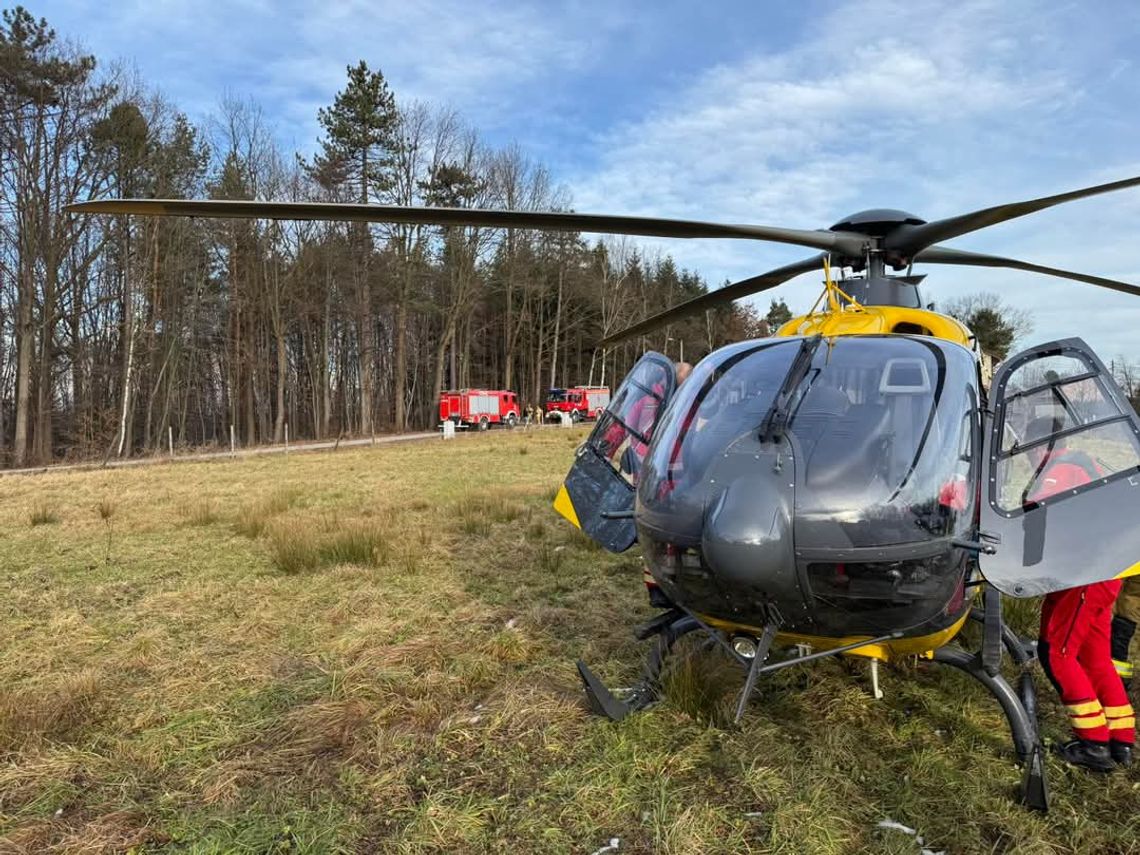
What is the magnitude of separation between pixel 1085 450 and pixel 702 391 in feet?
5.02

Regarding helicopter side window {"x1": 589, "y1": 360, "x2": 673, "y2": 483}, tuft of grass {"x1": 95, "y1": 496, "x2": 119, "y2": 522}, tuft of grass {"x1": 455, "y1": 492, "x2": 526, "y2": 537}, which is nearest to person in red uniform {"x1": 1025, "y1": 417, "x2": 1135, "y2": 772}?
helicopter side window {"x1": 589, "y1": 360, "x2": 673, "y2": 483}

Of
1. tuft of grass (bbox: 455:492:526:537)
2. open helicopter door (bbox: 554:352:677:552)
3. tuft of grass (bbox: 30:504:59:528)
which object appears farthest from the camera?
tuft of grass (bbox: 30:504:59:528)

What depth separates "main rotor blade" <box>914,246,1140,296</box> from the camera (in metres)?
4.30

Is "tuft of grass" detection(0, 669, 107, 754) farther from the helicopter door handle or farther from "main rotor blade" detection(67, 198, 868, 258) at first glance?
the helicopter door handle

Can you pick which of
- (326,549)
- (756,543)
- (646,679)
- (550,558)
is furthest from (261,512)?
(756,543)

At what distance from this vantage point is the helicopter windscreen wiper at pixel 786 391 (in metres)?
2.65

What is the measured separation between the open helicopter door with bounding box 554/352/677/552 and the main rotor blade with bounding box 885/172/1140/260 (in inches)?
55.3

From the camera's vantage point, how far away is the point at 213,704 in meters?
3.84

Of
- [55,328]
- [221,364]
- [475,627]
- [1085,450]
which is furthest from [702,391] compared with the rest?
[221,364]

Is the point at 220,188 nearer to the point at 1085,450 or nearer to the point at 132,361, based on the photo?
the point at 132,361

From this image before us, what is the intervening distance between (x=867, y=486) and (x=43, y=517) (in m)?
10.9

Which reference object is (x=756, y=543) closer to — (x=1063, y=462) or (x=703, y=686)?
(x=1063, y=462)

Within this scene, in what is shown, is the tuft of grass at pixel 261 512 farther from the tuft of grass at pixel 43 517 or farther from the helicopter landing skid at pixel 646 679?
the helicopter landing skid at pixel 646 679

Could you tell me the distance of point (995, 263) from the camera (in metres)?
4.86
